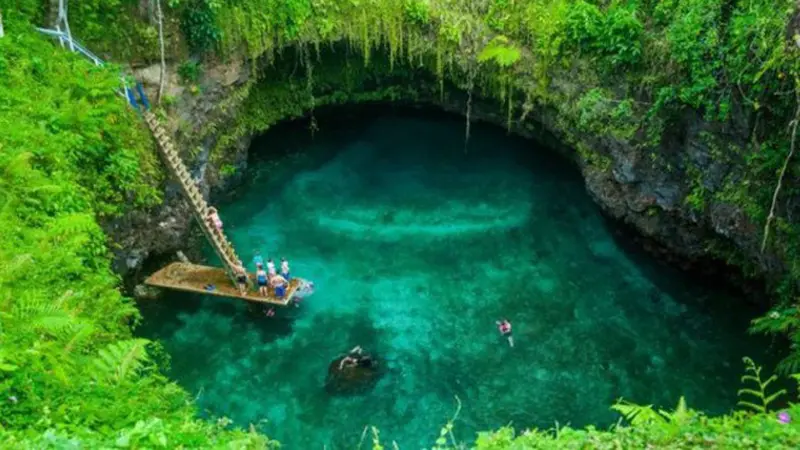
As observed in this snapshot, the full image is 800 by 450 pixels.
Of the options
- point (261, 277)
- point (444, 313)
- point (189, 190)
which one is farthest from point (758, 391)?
point (189, 190)

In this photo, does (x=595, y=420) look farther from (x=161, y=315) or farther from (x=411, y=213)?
(x=161, y=315)

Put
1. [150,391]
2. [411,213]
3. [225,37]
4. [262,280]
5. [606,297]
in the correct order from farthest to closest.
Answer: [411,213]
[225,37]
[606,297]
[262,280]
[150,391]

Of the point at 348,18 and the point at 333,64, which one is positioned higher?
the point at 348,18

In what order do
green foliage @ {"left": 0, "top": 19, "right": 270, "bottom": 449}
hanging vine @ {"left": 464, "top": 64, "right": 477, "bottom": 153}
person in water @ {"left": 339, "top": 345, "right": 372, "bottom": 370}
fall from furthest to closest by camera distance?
hanging vine @ {"left": 464, "top": 64, "right": 477, "bottom": 153} < person in water @ {"left": 339, "top": 345, "right": 372, "bottom": 370} < green foliage @ {"left": 0, "top": 19, "right": 270, "bottom": 449}

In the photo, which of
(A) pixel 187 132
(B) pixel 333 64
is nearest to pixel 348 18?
(B) pixel 333 64

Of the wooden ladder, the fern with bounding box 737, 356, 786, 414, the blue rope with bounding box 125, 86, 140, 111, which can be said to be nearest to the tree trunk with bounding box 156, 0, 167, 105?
the blue rope with bounding box 125, 86, 140, 111

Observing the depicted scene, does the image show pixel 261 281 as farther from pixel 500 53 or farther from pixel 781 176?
pixel 781 176

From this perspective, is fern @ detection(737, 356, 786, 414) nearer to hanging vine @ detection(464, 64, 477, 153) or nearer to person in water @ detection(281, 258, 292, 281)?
person in water @ detection(281, 258, 292, 281)
